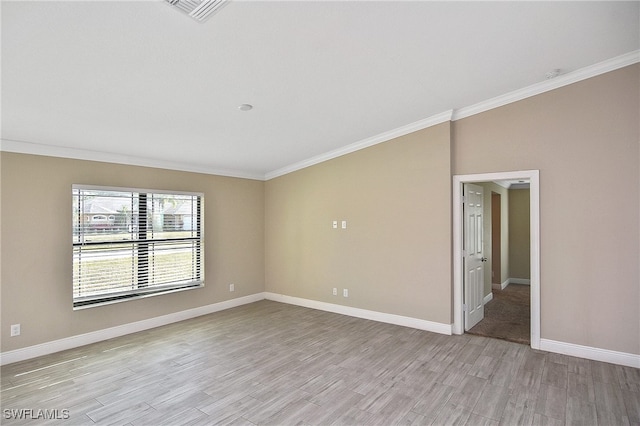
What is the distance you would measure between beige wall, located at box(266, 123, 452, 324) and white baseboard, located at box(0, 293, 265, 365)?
4.55 feet

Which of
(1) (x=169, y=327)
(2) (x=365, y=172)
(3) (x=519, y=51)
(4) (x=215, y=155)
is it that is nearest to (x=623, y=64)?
(3) (x=519, y=51)

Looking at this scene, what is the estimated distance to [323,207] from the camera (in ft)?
18.7

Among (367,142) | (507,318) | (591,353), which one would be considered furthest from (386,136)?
(591,353)

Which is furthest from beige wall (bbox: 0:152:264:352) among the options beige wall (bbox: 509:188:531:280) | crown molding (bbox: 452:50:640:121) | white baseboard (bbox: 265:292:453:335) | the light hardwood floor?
beige wall (bbox: 509:188:531:280)

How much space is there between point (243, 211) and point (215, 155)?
1.48m

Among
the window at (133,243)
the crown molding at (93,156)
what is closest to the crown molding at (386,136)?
the crown molding at (93,156)

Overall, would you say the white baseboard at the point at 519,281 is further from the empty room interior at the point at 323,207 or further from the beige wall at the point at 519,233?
the empty room interior at the point at 323,207

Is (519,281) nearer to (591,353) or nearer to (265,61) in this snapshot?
(591,353)

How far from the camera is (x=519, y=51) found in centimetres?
299

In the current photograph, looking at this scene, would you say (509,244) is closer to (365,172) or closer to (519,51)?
(365,172)

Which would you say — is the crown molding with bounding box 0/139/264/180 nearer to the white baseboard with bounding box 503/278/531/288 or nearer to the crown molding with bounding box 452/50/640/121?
the crown molding with bounding box 452/50/640/121

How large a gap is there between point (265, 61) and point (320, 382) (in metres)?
2.94

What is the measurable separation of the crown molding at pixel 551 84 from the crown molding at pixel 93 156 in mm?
4055

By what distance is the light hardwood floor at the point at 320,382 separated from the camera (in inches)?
102
